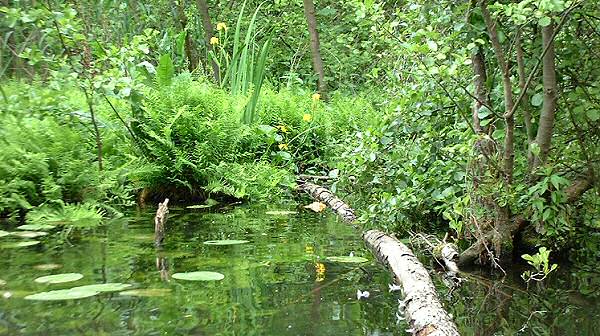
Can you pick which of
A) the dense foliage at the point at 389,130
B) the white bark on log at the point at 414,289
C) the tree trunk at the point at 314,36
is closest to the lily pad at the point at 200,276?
the white bark on log at the point at 414,289

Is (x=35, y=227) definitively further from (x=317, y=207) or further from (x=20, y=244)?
(x=317, y=207)

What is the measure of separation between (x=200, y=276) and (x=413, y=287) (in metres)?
0.88

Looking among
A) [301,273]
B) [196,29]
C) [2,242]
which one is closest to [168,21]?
[196,29]

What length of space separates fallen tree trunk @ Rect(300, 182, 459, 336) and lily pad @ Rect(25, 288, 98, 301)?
45.7 inches

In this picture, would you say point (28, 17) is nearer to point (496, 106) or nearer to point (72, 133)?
point (72, 133)

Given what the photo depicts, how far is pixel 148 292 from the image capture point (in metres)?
2.48

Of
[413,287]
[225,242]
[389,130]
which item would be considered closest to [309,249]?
[225,242]

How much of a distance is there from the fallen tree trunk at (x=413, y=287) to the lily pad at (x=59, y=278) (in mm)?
1305

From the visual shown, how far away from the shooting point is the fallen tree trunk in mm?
1998

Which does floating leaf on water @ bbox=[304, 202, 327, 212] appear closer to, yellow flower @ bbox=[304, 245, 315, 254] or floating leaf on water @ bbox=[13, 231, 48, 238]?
yellow flower @ bbox=[304, 245, 315, 254]

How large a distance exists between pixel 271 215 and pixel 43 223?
147 centimetres

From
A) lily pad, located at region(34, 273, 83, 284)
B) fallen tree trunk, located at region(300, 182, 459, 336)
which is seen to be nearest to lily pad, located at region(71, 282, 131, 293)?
lily pad, located at region(34, 273, 83, 284)

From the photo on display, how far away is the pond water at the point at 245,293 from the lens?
7.04ft

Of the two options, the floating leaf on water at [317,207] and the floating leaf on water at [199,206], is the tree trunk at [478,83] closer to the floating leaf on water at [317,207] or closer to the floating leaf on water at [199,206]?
the floating leaf on water at [317,207]
